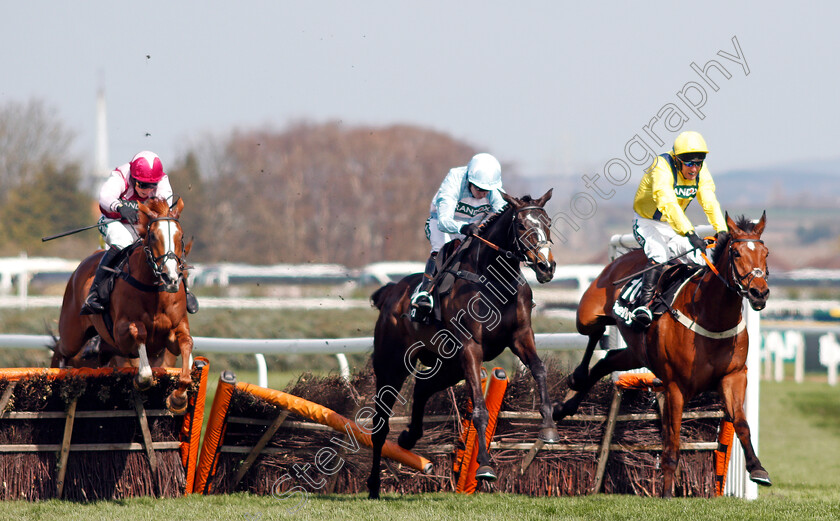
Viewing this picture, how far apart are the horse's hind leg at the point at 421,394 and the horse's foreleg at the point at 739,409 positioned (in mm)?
1607

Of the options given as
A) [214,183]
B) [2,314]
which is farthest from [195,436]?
[214,183]

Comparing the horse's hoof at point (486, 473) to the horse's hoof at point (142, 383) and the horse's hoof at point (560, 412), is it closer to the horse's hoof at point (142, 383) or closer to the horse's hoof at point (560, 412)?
the horse's hoof at point (560, 412)

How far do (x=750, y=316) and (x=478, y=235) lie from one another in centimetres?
178

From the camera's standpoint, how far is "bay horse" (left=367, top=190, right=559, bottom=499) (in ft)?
18.9

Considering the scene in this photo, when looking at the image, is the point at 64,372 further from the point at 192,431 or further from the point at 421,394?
the point at 421,394

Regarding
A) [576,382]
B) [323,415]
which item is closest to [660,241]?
[576,382]

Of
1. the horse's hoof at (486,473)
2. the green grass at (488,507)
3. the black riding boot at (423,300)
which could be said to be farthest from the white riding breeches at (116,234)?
the horse's hoof at (486,473)

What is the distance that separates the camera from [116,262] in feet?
22.5

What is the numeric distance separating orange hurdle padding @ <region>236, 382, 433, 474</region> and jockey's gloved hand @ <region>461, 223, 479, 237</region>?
4.61ft

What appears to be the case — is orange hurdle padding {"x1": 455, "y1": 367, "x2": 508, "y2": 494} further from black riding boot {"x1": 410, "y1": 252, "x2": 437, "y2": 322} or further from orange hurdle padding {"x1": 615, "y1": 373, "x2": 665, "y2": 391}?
orange hurdle padding {"x1": 615, "y1": 373, "x2": 665, "y2": 391}

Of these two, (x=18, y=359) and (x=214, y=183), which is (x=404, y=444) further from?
(x=214, y=183)

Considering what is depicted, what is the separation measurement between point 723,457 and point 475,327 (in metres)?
1.82

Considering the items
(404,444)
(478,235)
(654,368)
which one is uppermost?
(478,235)

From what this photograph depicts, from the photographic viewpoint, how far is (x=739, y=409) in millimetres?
5625
